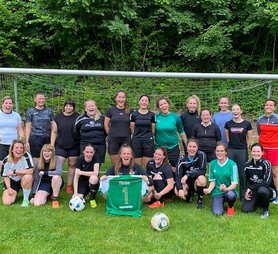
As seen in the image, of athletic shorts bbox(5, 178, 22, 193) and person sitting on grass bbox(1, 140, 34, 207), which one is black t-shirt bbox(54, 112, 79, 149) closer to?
person sitting on grass bbox(1, 140, 34, 207)

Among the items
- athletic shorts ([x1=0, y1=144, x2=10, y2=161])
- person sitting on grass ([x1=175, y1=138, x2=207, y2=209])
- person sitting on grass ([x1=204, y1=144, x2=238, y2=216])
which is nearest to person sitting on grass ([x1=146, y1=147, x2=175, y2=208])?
person sitting on grass ([x1=175, y1=138, x2=207, y2=209])

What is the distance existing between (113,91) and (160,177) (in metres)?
3.16

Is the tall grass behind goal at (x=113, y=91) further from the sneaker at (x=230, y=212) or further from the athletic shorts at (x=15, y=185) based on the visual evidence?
the sneaker at (x=230, y=212)

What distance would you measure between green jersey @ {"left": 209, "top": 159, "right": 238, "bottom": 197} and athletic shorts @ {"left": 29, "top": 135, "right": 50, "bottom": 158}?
2791mm

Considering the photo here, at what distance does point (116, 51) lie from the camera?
48.9 ft

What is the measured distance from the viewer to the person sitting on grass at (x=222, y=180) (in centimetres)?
575

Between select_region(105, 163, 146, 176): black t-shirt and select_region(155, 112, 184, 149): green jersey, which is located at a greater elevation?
select_region(155, 112, 184, 149): green jersey

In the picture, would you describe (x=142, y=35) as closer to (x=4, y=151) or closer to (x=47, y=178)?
(x=4, y=151)

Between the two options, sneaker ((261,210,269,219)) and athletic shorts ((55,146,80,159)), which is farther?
athletic shorts ((55,146,80,159))

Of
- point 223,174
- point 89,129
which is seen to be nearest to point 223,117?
point 223,174

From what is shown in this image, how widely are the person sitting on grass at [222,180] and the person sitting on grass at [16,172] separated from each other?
274 centimetres

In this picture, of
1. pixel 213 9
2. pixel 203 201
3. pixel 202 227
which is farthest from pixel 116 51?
pixel 202 227

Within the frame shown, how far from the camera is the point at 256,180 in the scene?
19.1 ft

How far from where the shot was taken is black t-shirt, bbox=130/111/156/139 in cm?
641
